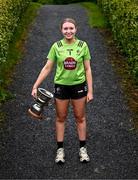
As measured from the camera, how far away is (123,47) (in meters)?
13.4

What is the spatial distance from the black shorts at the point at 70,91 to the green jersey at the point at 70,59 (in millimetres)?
66

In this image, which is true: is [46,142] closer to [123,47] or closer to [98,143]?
[98,143]

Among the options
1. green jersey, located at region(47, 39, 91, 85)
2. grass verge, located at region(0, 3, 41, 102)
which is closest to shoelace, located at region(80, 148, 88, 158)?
green jersey, located at region(47, 39, 91, 85)

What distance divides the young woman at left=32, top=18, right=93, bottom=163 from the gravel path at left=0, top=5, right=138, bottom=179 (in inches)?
12.2

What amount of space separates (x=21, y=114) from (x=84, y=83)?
2784mm

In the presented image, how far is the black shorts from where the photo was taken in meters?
7.08

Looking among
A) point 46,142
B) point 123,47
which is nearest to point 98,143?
point 46,142

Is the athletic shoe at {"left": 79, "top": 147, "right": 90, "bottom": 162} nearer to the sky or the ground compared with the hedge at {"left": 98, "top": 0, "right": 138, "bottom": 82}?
nearer to the ground

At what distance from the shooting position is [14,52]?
14398mm

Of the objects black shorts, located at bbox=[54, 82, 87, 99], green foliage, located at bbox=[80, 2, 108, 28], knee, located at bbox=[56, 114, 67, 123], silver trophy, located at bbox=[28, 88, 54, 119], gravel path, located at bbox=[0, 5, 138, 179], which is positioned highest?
green foliage, located at bbox=[80, 2, 108, 28]

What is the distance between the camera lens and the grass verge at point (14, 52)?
10934 mm

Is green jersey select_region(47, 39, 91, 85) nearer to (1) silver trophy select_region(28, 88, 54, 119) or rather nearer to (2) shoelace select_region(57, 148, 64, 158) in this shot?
(1) silver trophy select_region(28, 88, 54, 119)

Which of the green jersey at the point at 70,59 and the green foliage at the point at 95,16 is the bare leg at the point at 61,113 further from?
the green foliage at the point at 95,16

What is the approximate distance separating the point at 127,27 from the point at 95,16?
9.45m
